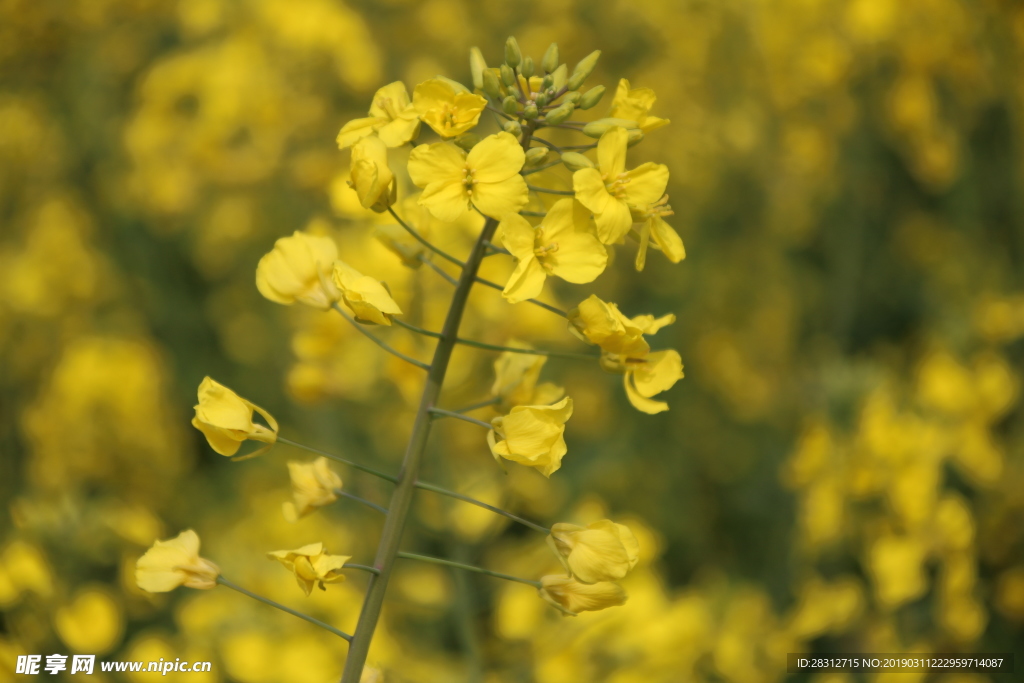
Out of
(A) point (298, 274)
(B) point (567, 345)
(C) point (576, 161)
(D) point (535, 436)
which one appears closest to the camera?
(D) point (535, 436)

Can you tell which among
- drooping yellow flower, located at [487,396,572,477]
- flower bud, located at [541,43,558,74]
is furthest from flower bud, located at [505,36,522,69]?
drooping yellow flower, located at [487,396,572,477]

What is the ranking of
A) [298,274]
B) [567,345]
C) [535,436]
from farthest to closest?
[567,345], [298,274], [535,436]

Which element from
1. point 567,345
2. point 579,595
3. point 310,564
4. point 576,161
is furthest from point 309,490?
point 567,345

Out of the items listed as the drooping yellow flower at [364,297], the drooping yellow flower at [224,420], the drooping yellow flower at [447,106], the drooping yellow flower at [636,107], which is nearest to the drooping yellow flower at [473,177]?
the drooping yellow flower at [447,106]

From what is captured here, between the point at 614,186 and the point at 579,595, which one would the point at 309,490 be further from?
the point at 614,186

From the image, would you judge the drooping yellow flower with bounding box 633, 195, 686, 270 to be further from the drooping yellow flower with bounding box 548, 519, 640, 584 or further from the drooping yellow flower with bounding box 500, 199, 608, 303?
the drooping yellow flower with bounding box 548, 519, 640, 584

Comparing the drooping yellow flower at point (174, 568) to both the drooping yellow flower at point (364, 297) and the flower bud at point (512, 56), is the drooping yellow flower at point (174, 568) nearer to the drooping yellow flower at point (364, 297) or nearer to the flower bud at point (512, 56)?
the drooping yellow flower at point (364, 297)

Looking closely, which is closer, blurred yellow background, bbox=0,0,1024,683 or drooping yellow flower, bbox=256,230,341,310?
drooping yellow flower, bbox=256,230,341,310
